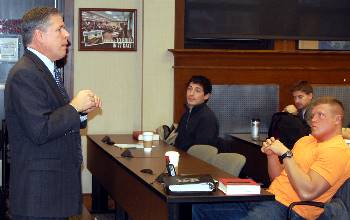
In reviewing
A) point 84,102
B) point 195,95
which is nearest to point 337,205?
point 84,102

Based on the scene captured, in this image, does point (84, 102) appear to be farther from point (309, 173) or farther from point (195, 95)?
point (195, 95)

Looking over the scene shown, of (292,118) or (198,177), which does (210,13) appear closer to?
(292,118)

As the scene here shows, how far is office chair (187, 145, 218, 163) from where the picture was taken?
479 centimetres

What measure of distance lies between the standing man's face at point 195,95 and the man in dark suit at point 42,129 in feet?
9.35

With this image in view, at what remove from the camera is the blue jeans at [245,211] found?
12.0 feet

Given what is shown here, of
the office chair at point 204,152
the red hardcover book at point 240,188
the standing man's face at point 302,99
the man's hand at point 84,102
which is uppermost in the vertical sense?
the man's hand at point 84,102

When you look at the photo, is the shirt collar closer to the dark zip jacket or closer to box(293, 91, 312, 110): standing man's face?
the dark zip jacket

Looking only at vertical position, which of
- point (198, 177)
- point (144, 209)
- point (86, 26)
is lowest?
point (144, 209)

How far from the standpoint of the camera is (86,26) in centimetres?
671

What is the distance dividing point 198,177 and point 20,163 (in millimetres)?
950

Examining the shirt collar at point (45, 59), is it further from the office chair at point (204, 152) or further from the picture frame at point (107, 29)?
the picture frame at point (107, 29)

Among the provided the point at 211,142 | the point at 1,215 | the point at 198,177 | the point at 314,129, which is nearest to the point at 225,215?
the point at 198,177

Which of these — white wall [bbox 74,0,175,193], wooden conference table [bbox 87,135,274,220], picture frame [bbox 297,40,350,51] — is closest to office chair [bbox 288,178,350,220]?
wooden conference table [bbox 87,135,274,220]

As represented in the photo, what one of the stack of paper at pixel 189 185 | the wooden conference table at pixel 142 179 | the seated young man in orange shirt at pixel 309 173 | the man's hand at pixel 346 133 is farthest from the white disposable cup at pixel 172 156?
the man's hand at pixel 346 133
